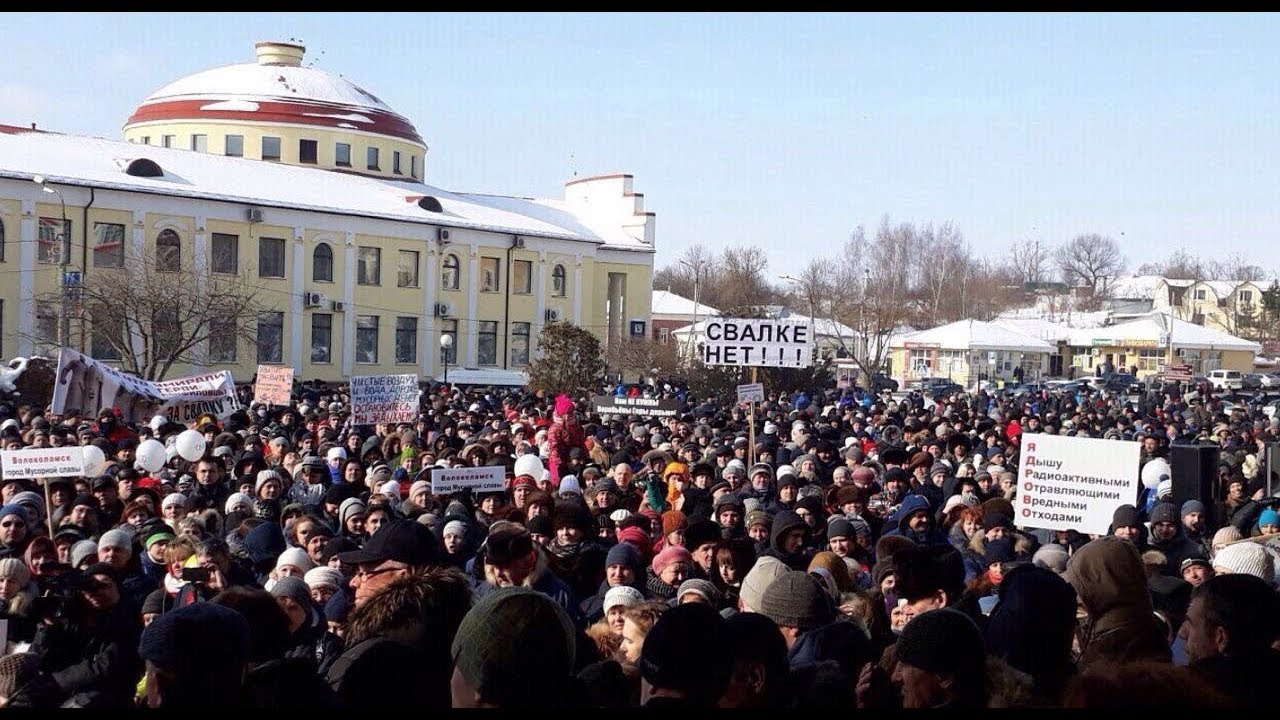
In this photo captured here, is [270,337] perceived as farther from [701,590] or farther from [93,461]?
[701,590]

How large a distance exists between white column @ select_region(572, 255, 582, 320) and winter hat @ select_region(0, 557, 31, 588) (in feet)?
192

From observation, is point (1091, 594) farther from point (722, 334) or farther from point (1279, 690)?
point (722, 334)

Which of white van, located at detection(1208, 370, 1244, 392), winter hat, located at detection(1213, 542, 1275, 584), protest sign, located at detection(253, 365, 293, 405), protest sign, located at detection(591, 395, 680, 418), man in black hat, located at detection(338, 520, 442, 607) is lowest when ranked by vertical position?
winter hat, located at detection(1213, 542, 1275, 584)

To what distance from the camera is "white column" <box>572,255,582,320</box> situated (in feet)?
215

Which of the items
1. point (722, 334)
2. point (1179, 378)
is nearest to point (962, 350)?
point (1179, 378)

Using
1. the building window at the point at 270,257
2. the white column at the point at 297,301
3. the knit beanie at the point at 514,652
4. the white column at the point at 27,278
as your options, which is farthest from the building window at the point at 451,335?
the knit beanie at the point at 514,652

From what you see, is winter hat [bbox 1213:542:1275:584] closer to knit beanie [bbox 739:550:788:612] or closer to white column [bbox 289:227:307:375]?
knit beanie [bbox 739:550:788:612]

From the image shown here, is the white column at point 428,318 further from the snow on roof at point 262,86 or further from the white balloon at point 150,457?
the white balloon at point 150,457

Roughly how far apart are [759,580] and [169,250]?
4824 cm

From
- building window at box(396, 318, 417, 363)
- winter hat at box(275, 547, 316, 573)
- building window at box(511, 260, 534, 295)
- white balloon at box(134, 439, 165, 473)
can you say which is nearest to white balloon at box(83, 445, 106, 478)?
white balloon at box(134, 439, 165, 473)

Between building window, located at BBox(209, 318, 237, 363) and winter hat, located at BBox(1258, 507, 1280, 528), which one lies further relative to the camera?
building window, located at BBox(209, 318, 237, 363)

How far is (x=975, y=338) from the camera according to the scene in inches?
2670

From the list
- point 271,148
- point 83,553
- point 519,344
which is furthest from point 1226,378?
point 83,553

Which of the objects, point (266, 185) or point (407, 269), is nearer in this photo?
point (266, 185)
